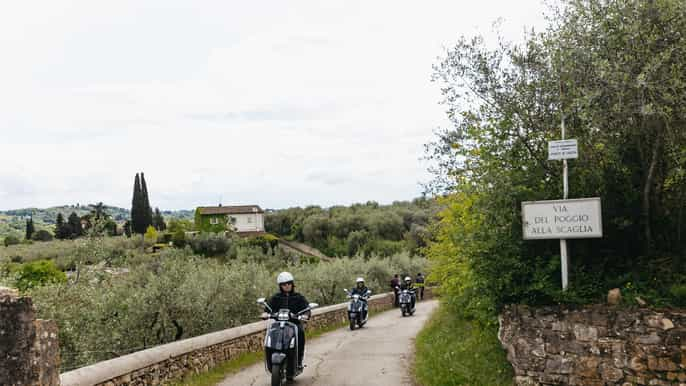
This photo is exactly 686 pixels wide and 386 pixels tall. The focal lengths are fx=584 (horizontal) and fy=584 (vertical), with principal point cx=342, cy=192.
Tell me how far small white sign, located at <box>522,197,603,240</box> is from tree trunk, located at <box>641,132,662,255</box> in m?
0.69

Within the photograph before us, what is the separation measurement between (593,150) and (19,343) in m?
7.93

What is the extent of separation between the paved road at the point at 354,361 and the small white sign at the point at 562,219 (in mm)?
3366

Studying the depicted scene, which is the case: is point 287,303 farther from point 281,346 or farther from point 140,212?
point 140,212

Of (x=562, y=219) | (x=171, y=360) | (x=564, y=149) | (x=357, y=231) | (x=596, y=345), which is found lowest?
(x=171, y=360)

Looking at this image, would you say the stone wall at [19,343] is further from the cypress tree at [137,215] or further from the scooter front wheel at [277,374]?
the cypress tree at [137,215]

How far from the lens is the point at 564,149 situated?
8.13m

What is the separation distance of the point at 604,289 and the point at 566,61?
3.41 m

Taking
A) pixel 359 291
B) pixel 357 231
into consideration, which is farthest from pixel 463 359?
pixel 357 231

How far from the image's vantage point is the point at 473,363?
33.4 ft

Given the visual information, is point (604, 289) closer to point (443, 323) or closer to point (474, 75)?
point (474, 75)

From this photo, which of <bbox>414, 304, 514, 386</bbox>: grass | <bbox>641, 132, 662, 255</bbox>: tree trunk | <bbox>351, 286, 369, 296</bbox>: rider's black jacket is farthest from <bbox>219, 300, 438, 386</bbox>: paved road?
<bbox>641, 132, 662, 255</bbox>: tree trunk

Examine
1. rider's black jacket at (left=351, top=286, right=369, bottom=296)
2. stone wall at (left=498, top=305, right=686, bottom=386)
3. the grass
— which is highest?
stone wall at (left=498, top=305, right=686, bottom=386)

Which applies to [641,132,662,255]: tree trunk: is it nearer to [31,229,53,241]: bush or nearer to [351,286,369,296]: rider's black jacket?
[351,286,369,296]: rider's black jacket

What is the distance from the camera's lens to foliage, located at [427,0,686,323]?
7.89m
